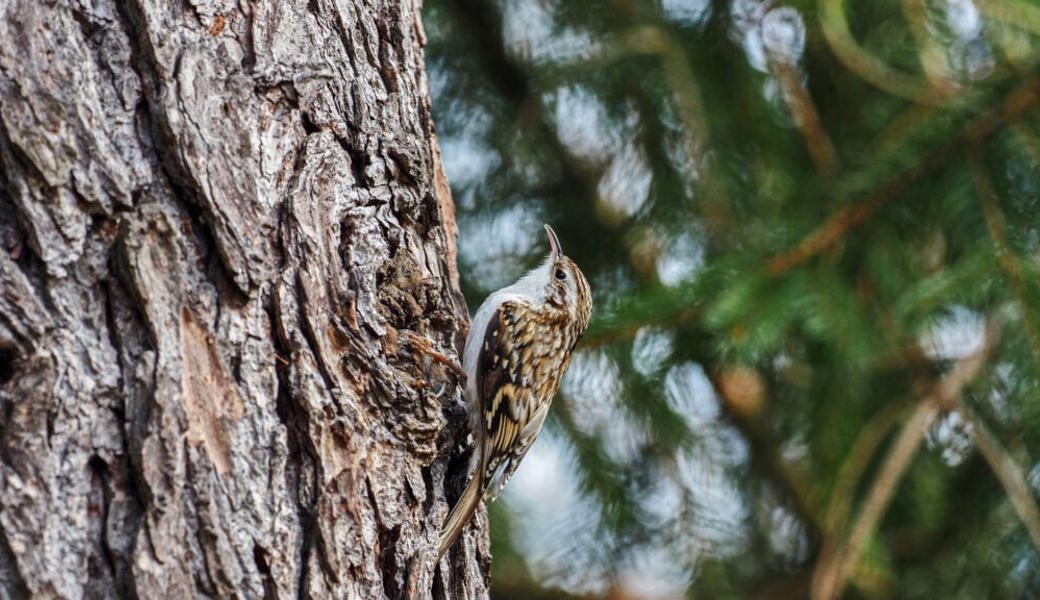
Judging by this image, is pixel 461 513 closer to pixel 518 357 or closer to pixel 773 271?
pixel 518 357

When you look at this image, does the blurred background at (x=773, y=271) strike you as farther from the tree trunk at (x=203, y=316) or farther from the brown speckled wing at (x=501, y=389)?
the tree trunk at (x=203, y=316)

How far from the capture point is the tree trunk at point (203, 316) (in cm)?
157

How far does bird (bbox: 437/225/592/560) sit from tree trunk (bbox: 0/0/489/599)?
64 centimetres

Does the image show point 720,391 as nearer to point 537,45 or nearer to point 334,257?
point 537,45

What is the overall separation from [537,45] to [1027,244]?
153 centimetres

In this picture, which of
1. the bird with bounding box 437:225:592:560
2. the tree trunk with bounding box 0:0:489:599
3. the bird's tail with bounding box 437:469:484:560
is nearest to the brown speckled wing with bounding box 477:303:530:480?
the bird with bounding box 437:225:592:560

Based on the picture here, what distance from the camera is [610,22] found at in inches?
141

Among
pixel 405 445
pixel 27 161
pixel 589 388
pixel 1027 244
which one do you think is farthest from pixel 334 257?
pixel 1027 244

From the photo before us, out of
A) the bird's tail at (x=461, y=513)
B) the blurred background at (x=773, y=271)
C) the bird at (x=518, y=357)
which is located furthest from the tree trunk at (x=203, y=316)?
the blurred background at (x=773, y=271)

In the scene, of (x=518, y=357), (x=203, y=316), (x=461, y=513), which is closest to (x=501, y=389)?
(x=518, y=357)

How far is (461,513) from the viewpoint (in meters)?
2.25

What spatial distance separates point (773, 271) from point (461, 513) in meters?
1.17

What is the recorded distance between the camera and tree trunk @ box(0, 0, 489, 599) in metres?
1.57

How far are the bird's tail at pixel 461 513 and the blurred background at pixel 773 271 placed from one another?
0.83m
